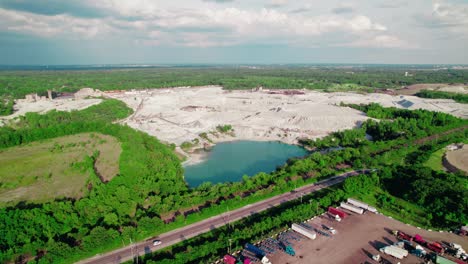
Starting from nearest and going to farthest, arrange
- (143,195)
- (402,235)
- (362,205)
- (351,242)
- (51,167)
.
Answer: (351,242) < (402,235) < (362,205) < (143,195) < (51,167)

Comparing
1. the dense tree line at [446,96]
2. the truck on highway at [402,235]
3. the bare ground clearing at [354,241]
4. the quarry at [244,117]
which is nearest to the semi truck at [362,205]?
the bare ground clearing at [354,241]

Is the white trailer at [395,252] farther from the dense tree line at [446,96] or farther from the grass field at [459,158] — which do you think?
the dense tree line at [446,96]

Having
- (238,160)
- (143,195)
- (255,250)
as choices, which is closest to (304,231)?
(255,250)

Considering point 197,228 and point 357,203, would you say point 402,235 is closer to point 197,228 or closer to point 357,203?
point 357,203

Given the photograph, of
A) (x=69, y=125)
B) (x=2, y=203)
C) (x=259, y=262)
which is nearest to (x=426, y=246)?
(x=259, y=262)

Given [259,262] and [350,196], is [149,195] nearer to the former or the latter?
[259,262]

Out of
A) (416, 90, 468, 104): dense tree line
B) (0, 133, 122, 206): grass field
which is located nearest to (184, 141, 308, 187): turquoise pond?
(0, 133, 122, 206): grass field
